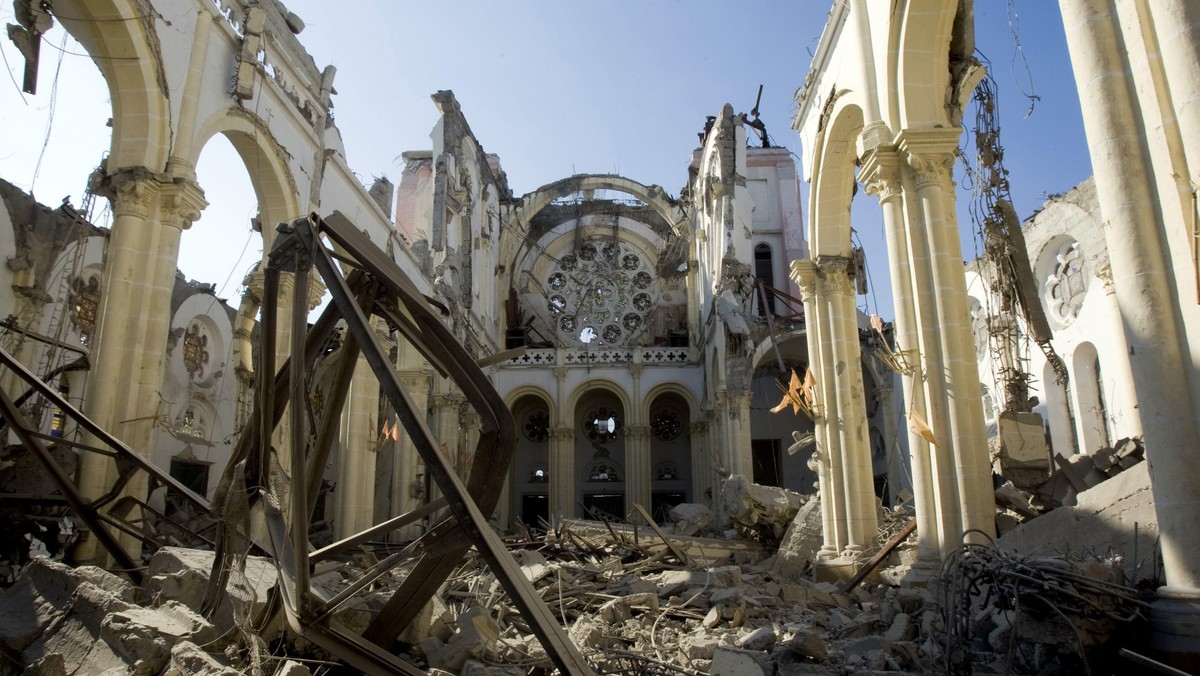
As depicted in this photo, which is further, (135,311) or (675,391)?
(675,391)

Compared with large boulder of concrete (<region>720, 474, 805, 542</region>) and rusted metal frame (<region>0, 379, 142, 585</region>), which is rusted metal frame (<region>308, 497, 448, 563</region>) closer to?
rusted metal frame (<region>0, 379, 142, 585</region>)

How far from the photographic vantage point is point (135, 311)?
851 cm

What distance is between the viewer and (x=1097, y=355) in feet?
53.2

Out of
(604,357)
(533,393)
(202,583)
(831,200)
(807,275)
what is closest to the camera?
(202,583)

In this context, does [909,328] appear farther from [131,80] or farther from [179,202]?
[131,80]

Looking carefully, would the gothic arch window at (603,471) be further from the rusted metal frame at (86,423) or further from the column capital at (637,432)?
the rusted metal frame at (86,423)

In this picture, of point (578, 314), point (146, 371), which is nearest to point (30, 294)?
point (146, 371)

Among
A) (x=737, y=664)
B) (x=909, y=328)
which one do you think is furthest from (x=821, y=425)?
(x=737, y=664)

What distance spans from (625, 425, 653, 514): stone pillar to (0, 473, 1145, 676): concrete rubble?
16.1 metres

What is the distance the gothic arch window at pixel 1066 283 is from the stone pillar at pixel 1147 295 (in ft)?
44.0

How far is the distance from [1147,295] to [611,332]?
24988mm

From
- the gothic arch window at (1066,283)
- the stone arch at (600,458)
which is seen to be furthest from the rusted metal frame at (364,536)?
the stone arch at (600,458)

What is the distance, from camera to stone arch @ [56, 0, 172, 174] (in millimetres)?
8383

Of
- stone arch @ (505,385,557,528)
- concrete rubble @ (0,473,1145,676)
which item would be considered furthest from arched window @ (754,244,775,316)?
concrete rubble @ (0,473,1145,676)
